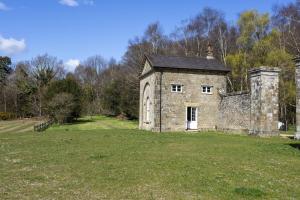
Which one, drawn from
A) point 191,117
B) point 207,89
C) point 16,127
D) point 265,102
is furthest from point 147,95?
point 16,127

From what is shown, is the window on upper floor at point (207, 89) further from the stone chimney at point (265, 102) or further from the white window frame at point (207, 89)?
the stone chimney at point (265, 102)

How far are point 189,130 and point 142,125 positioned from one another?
6042 mm

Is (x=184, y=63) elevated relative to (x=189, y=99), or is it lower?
elevated

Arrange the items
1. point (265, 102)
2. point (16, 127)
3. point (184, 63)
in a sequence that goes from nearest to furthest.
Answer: point (265, 102)
point (184, 63)
point (16, 127)

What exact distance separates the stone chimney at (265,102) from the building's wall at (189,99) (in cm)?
807

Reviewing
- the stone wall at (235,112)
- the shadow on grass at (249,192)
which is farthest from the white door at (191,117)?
the shadow on grass at (249,192)

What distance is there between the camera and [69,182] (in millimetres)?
8805

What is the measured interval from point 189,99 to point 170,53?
72.3 feet

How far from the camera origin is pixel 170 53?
54469 millimetres

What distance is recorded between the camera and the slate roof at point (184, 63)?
33.0 m

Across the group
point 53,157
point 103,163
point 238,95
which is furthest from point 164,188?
point 238,95

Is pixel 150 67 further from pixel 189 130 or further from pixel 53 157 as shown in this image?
pixel 53 157

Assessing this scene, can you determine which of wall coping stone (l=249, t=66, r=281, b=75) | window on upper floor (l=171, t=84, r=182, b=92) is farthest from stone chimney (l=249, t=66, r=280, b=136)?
window on upper floor (l=171, t=84, r=182, b=92)

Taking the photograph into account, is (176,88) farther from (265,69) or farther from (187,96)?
(265,69)
